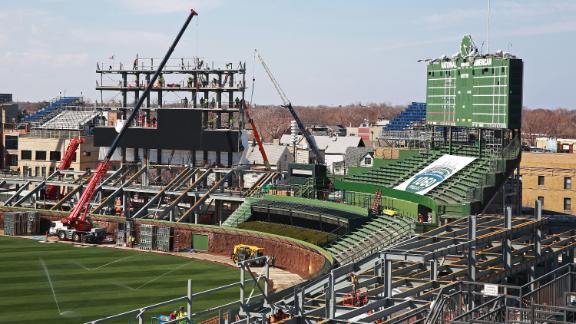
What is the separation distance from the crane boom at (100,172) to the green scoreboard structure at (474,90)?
26.2 metres

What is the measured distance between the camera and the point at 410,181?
208 ft

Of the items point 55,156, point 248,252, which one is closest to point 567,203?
point 248,252

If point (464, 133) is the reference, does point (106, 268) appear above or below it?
below

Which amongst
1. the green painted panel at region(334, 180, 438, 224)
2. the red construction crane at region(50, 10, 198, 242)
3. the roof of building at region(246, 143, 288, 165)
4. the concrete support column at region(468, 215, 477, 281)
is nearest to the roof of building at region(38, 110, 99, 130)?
the roof of building at region(246, 143, 288, 165)

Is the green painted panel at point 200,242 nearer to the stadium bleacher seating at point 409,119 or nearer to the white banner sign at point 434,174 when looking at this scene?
the white banner sign at point 434,174

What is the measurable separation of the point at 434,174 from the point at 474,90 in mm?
6382

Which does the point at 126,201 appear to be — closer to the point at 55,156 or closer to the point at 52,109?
the point at 55,156

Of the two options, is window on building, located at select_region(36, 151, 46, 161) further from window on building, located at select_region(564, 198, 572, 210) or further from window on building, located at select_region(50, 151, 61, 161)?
window on building, located at select_region(564, 198, 572, 210)

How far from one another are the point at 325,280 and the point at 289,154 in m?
80.7

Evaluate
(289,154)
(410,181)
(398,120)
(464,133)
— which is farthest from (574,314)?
(289,154)

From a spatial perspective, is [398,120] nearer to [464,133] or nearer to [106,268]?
[464,133]

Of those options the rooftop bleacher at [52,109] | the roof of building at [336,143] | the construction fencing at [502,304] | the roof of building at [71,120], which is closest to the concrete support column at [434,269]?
the construction fencing at [502,304]

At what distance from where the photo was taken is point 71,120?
113 meters

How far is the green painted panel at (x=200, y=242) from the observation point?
64500 millimetres
